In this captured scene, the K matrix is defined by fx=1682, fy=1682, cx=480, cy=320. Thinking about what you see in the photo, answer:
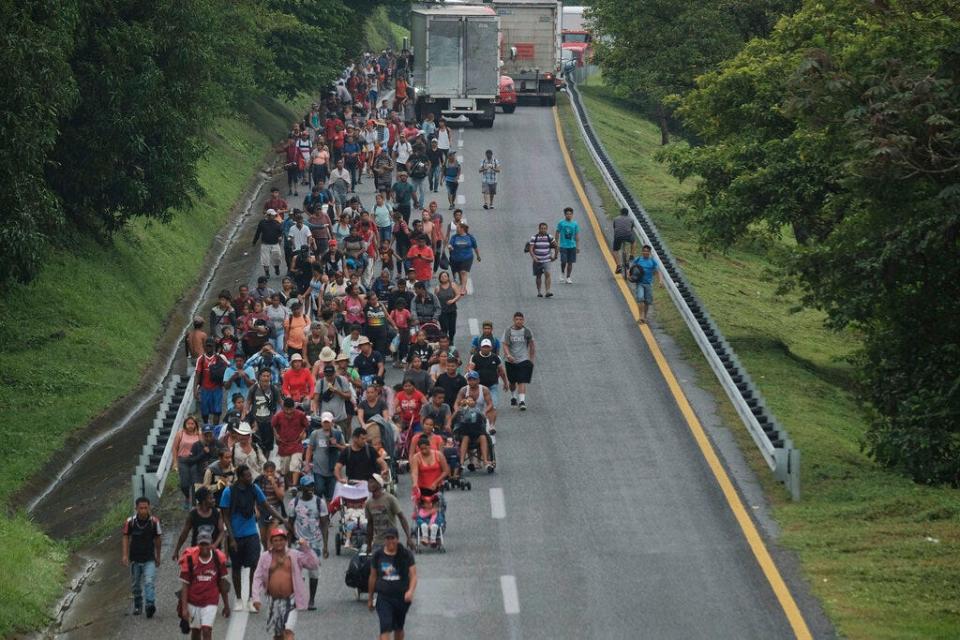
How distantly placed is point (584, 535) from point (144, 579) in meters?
5.32

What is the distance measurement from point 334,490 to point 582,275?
16808 mm

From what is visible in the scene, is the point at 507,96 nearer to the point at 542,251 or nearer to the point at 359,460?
the point at 542,251

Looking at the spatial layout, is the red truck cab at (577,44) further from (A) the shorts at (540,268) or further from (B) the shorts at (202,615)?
(B) the shorts at (202,615)

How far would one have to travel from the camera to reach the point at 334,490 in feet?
65.1

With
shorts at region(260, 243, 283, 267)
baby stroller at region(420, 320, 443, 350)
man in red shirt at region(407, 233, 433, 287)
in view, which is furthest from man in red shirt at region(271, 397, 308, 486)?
shorts at region(260, 243, 283, 267)

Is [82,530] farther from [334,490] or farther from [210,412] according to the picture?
[334,490]

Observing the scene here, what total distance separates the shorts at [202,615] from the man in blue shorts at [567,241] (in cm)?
1783

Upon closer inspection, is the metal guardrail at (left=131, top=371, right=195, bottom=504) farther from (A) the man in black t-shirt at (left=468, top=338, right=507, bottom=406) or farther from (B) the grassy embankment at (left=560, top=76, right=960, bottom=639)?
(B) the grassy embankment at (left=560, top=76, right=960, bottom=639)

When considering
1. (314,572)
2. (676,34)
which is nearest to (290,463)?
(314,572)

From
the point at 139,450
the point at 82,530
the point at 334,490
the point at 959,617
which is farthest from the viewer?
the point at 139,450

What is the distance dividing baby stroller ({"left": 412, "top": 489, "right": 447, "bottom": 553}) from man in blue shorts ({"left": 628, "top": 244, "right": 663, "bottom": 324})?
1188cm

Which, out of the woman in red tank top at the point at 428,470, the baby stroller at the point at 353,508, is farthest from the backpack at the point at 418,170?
the baby stroller at the point at 353,508

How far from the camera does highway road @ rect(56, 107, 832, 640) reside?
17094mm

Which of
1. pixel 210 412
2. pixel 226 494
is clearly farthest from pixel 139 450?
pixel 226 494
